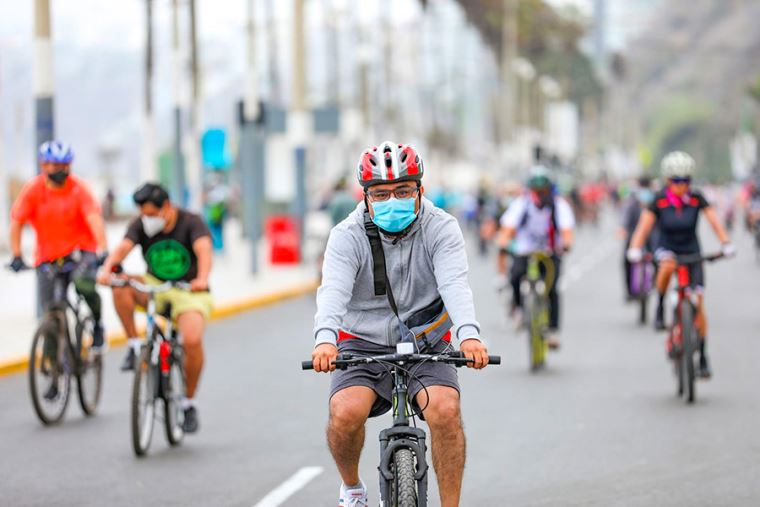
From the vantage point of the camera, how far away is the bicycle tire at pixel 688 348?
463 inches

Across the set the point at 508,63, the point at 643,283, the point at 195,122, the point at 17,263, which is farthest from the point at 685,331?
the point at 508,63

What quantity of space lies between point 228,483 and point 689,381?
434 cm

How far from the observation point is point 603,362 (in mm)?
15031

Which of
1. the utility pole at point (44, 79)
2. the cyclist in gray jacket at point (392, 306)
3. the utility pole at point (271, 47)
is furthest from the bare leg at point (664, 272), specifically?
the utility pole at point (271, 47)

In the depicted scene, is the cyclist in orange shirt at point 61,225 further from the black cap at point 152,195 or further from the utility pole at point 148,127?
the utility pole at point 148,127

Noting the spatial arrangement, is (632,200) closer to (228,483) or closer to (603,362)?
(603,362)

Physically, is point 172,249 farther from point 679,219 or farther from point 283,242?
point 283,242

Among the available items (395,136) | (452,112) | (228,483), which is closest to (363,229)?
(228,483)

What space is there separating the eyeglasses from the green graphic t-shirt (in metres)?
3.80

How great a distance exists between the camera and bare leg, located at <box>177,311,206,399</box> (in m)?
10.0

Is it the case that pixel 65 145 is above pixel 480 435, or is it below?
above

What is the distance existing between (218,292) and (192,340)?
46.8 feet

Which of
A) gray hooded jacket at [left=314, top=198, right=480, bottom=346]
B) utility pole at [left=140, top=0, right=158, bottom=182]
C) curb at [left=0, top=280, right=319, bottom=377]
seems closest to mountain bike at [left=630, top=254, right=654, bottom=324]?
curb at [left=0, top=280, right=319, bottom=377]

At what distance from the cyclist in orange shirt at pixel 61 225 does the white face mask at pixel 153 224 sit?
4.35 ft
